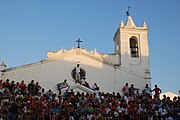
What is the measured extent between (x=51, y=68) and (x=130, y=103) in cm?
935

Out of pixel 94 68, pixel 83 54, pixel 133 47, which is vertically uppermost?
pixel 133 47

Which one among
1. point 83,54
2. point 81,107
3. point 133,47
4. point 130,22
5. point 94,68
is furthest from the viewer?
point 130,22

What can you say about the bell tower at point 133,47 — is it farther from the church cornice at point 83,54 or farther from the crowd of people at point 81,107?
the crowd of people at point 81,107

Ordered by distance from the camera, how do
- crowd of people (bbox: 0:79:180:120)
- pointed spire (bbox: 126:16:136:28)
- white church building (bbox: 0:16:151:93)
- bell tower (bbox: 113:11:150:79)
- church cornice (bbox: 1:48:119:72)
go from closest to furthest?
crowd of people (bbox: 0:79:180:120) → white church building (bbox: 0:16:151:93) → church cornice (bbox: 1:48:119:72) → bell tower (bbox: 113:11:150:79) → pointed spire (bbox: 126:16:136:28)

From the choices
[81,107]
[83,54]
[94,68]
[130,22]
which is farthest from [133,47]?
[81,107]

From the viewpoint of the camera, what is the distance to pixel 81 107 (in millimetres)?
17656

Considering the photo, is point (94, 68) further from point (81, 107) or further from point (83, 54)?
point (81, 107)

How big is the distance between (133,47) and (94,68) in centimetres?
566

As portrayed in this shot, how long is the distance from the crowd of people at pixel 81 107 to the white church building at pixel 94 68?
5.17 m

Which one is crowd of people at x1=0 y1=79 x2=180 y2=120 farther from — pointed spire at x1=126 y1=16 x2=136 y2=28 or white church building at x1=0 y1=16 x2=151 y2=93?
pointed spire at x1=126 y1=16 x2=136 y2=28

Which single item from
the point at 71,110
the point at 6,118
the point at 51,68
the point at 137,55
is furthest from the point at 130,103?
the point at 137,55

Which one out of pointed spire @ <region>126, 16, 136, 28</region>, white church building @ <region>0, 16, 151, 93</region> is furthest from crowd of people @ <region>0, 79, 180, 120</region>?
pointed spire @ <region>126, 16, 136, 28</region>

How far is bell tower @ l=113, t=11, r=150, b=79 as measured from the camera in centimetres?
2930

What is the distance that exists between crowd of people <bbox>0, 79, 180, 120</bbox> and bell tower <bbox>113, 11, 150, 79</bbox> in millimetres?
9717
